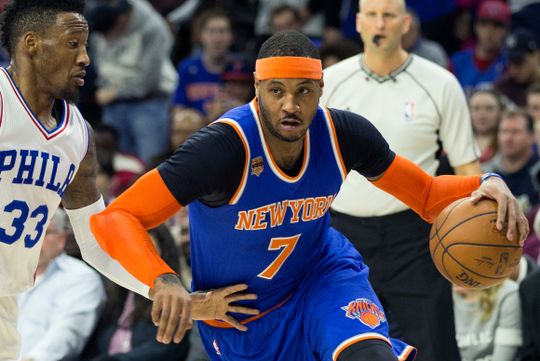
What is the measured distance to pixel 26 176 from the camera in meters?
4.45

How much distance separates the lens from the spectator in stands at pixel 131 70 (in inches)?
410

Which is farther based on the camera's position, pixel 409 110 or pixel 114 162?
pixel 114 162

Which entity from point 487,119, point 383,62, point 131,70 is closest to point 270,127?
point 383,62

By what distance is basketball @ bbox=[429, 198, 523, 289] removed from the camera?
15.4 feet

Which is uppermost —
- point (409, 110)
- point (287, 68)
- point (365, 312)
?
point (287, 68)

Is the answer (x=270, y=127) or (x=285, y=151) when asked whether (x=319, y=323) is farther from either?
(x=270, y=127)

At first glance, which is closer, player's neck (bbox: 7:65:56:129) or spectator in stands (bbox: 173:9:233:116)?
player's neck (bbox: 7:65:56:129)

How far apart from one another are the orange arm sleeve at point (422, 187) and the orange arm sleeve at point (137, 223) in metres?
1.18

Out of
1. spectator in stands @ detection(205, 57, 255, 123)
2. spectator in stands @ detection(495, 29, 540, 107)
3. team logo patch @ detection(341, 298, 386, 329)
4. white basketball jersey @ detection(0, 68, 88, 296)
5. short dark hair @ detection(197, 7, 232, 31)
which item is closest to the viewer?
white basketball jersey @ detection(0, 68, 88, 296)

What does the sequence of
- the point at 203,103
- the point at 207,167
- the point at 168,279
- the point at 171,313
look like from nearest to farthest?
the point at 171,313 < the point at 168,279 < the point at 207,167 < the point at 203,103

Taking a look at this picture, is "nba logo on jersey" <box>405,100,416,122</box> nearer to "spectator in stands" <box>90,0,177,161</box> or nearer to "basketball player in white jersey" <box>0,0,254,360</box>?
"basketball player in white jersey" <box>0,0,254,360</box>

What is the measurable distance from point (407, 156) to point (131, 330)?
2340 mm

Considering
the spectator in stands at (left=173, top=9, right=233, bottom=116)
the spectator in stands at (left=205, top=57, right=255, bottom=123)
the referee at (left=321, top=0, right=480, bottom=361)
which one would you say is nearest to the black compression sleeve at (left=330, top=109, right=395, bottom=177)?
the referee at (left=321, top=0, right=480, bottom=361)

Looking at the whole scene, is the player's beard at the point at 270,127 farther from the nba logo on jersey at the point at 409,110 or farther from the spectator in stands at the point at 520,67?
the spectator in stands at the point at 520,67
